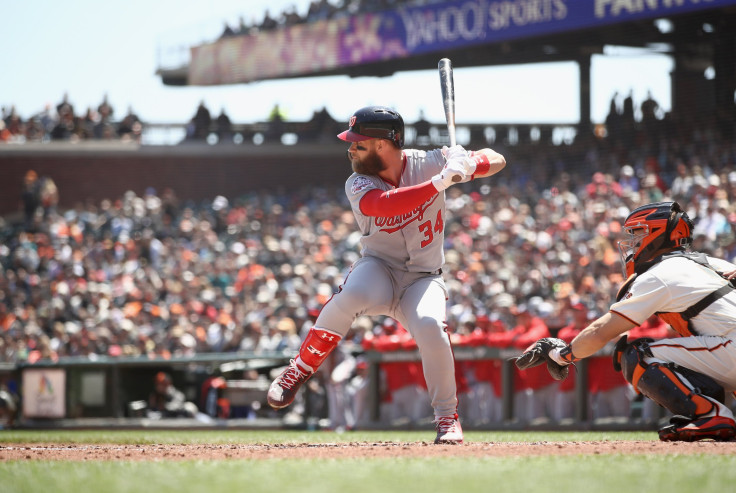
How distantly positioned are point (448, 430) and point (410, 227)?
1135mm

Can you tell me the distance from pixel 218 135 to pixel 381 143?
903 inches

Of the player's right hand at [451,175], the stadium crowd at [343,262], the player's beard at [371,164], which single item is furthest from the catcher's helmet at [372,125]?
the stadium crowd at [343,262]

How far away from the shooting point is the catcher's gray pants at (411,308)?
546 cm

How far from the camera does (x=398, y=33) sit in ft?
77.7

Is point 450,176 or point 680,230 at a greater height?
point 450,176

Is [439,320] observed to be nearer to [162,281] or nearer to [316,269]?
[316,269]

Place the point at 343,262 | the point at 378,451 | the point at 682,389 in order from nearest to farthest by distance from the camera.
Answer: the point at 378,451 → the point at 682,389 → the point at 343,262

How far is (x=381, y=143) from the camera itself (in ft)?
18.5

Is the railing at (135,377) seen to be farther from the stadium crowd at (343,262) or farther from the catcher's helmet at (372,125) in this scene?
the catcher's helmet at (372,125)

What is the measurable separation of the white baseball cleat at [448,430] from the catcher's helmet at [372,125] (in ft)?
5.14

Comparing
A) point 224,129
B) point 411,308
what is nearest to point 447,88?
point 411,308

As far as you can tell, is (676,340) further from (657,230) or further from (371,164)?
(371,164)

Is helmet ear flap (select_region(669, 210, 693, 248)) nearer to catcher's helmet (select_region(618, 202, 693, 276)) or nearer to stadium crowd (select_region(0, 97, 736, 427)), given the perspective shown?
catcher's helmet (select_region(618, 202, 693, 276))

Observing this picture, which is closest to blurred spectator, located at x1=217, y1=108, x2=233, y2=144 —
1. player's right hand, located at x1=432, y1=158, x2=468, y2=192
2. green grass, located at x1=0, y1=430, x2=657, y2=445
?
green grass, located at x1=0, y1=430, x2=657, y2=445
